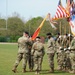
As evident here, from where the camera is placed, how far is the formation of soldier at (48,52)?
1512 cm

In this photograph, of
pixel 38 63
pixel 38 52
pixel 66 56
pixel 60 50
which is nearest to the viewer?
pixel 38 63

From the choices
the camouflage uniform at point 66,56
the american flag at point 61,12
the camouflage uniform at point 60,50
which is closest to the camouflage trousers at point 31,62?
the camouflage uniform at point 60,50

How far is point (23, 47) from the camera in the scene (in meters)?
15.5

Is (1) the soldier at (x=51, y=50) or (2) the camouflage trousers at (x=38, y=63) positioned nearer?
(2) the camouflage trousers at (x=38, y=63)

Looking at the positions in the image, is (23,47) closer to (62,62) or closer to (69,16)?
(62,62)

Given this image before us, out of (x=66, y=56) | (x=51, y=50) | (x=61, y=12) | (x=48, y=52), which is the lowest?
(x=66, y=56)

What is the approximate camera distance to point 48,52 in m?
15.7

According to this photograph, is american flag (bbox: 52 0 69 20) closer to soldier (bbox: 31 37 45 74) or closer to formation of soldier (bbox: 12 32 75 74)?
formation of soldier (bbox: 12 32 75 74)

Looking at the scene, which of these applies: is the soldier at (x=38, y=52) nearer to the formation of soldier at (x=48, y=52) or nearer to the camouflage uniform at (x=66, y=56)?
the formation of soldier at (x=48, y=52)

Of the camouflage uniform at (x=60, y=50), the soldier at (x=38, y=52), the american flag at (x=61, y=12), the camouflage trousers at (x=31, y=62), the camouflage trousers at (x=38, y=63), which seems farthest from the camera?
the american flag at (x=61, y=12)

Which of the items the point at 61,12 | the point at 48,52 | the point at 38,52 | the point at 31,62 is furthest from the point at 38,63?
the point at 61,12

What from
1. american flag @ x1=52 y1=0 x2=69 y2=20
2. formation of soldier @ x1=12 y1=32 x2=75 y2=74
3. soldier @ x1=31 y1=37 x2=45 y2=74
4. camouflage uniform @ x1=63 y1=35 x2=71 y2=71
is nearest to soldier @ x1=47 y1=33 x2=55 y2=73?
formation of soldier @ x1=12 y1=32 x2=75 y2=74

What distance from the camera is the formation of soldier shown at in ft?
49.6

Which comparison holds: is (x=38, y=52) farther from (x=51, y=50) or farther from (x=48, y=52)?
(x=51, y=50)
